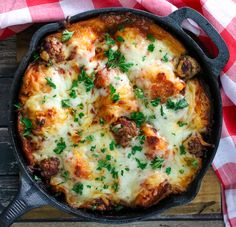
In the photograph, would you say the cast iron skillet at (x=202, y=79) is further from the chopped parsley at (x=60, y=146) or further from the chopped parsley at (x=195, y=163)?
the chopped parsley at (x=60, y=146)

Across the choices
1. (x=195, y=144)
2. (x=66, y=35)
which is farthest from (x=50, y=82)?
(x=195, y=144)

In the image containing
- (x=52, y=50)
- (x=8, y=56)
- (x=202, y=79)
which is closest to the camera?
(x=52, y=50)

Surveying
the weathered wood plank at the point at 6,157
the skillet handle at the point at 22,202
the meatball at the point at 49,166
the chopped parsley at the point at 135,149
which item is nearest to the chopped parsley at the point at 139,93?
the chopped parsley at the point at 135,149

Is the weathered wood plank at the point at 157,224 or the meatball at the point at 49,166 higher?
the meatball at the point at 49,166

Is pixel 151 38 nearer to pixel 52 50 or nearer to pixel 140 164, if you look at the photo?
pixel 52 50

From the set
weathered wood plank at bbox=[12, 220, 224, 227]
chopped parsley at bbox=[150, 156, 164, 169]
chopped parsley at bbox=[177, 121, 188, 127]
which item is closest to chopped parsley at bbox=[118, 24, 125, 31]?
chopped parsley at bbox=[177, 121, 188, 127]

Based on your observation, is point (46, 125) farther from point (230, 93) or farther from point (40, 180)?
point (230, 93)
